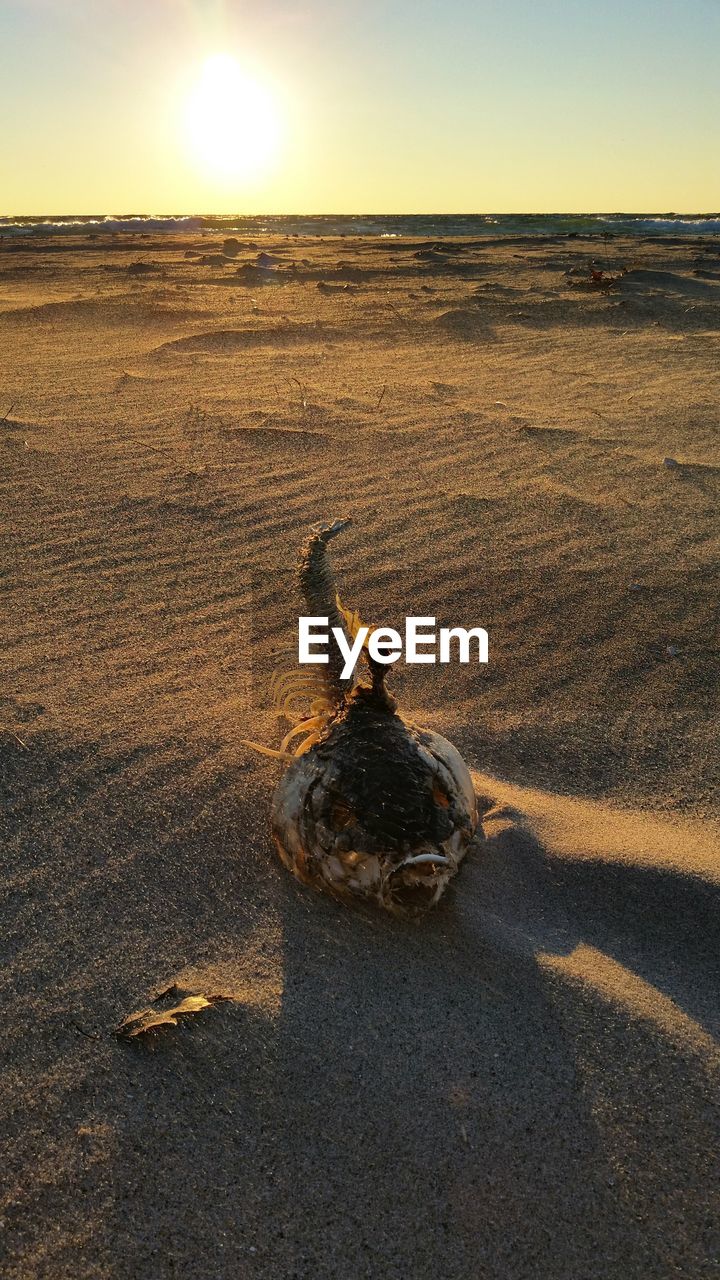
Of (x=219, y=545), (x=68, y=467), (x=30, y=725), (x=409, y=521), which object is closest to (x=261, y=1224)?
(x=30, y=725)

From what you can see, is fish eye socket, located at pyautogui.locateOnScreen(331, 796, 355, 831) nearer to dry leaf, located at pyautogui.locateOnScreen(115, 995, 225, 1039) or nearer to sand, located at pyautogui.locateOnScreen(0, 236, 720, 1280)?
sand, located at pyautogui.locateOnScreen(0, 236, 720, 1280)

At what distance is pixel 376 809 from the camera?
1.64 metres

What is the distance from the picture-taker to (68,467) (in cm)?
409

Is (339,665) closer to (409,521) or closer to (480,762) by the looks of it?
(480,762)

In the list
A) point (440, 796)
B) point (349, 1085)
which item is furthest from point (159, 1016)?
point (440, 796)

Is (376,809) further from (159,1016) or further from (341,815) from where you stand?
(159,1016)

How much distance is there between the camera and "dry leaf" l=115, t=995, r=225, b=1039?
1.48m

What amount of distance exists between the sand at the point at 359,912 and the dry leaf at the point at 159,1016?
25 millimetres

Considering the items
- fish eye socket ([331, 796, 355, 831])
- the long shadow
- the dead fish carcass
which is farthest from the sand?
fish eye socket ([331, 796, 355, 831])

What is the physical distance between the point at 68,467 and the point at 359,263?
11.2 m

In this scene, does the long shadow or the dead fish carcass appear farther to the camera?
the dead fish carcass

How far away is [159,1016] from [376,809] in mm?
543

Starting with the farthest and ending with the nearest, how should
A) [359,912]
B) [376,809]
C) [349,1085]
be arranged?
[359,912] < [376,809] < [349,1085]

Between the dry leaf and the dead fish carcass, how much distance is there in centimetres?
34
